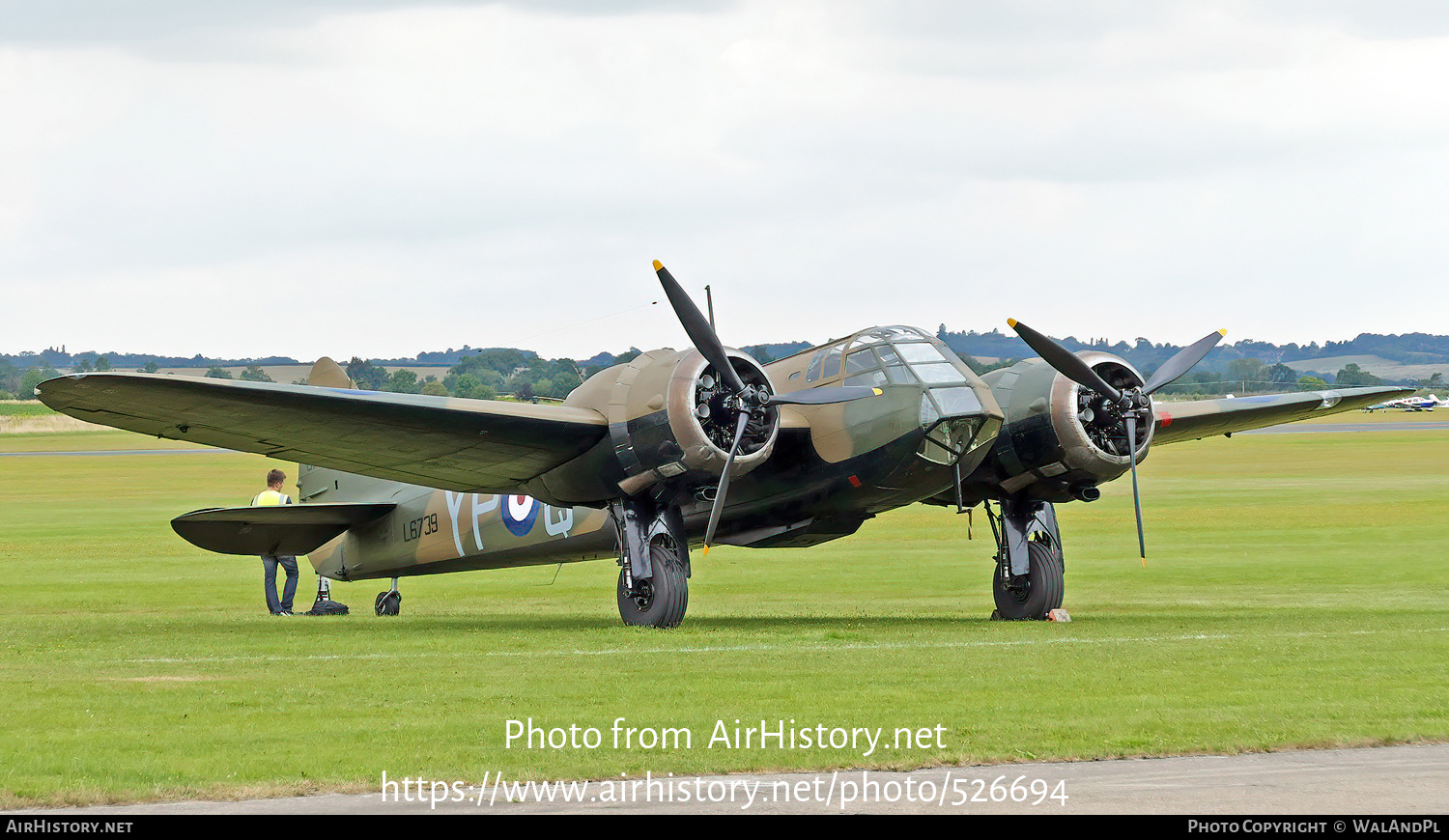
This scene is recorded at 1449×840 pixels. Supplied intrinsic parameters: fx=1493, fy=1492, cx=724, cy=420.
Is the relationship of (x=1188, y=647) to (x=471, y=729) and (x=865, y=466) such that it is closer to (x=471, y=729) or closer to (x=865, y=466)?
(x=865, y=466)

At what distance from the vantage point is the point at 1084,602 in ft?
87.2

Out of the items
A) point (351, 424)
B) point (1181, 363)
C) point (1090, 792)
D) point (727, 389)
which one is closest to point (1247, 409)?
point (1181, 363)

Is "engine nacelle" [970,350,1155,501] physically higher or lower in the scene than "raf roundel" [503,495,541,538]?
higher

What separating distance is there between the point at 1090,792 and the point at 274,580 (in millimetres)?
18496

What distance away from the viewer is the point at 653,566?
19844 millimetres

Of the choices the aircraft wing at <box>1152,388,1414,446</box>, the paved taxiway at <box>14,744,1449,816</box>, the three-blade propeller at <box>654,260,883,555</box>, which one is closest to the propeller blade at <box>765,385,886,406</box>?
the three-blade propeller at <box>654,260,883,555</box>

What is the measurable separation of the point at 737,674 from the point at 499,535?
10639 mm

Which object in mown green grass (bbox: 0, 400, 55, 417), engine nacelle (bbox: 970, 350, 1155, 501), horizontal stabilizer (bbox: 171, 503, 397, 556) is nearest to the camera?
engine nacelle (bbox: 970, 350, 1155, 501)

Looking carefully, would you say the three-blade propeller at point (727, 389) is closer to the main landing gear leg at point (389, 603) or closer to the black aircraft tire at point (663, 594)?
the black aircraft tire at point (663, 594)

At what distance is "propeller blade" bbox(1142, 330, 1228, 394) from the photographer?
21516mm

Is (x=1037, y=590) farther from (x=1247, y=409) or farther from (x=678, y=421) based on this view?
(x=678, y=421)

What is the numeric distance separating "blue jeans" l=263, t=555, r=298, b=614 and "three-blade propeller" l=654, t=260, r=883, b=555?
8.86 m

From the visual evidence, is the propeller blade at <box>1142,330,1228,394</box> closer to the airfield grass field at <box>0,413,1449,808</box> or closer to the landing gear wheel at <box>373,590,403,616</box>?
the airfield grass field at <box>0,413,1449,808</box>

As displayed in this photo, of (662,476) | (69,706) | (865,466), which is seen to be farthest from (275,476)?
(69,706)
